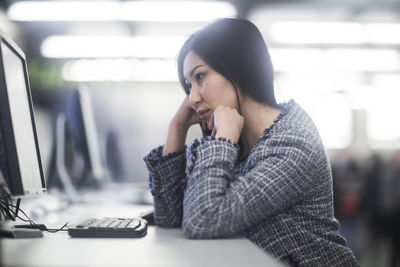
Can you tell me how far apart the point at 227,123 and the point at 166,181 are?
0.32 m

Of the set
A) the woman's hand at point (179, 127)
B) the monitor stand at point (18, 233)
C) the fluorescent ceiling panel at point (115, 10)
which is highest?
the fluorescent ceiling panel at point (115, 10)

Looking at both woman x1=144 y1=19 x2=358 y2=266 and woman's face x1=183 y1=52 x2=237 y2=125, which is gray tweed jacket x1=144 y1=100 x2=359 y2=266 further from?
woman's face x1=183 y1=52 x2=237 y2=125

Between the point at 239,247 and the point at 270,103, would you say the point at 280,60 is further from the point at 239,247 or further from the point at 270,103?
the point at 239,247

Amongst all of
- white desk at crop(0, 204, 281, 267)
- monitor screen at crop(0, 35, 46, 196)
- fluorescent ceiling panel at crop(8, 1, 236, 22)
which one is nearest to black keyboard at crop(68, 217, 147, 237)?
white desk at crop(0, 204, 281, 267)

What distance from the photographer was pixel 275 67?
6.03 metres

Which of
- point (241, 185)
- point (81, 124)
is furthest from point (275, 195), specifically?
point (81, 124)

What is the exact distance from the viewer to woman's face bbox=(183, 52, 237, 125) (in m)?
1.32

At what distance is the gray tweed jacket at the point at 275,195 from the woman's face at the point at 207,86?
0.57ft

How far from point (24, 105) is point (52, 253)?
51cm

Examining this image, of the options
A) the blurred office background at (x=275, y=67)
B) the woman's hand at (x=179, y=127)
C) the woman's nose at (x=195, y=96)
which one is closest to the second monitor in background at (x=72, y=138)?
the woman's hand at (x=179, y=127)

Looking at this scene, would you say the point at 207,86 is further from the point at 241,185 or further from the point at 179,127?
the point at 241,185

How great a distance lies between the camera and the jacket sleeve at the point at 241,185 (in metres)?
1.01

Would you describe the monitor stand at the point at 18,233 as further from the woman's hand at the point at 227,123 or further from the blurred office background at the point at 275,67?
the blurred office background at the point at 275,67

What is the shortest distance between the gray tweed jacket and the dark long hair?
127mm
